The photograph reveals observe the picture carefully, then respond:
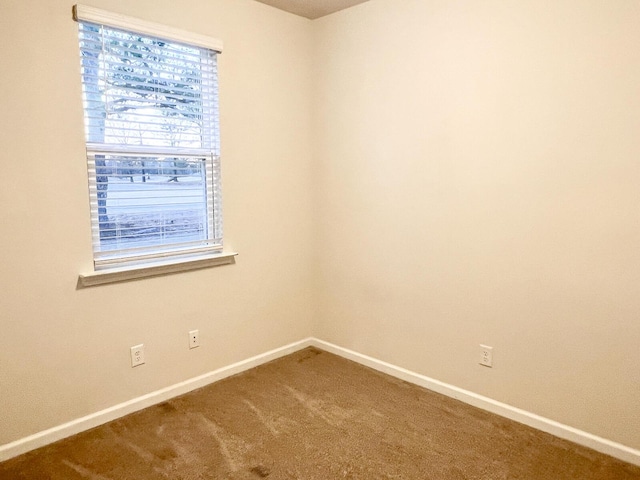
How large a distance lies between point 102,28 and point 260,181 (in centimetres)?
124

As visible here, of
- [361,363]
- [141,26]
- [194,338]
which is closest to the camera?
[141,26]

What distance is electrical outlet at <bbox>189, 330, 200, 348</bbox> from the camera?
2783mm

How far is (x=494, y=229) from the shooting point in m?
2.44

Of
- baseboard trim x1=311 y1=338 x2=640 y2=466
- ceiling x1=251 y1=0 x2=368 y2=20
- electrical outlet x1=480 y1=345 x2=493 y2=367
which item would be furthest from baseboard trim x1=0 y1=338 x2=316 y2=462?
ceiling x1=251 y1=0 x2=368 y2=20

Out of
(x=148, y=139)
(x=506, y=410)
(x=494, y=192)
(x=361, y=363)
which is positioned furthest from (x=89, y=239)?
(x=506, y=410)

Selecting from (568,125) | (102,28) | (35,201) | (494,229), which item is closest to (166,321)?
(35,201)

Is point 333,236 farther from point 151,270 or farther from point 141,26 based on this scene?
point 141,26

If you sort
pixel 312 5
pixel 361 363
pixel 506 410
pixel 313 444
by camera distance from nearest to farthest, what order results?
pixel 313 444 → pixel 506 410 → pixel 312 5 → pixel 361 363

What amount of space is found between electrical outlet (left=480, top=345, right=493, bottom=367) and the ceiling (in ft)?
7.46

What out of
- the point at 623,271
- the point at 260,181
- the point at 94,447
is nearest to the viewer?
the point at 623,271

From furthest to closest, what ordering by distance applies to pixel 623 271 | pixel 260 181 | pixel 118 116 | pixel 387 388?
pixel 260 181 → pixel 387 388 → pixel 118 116 → pixel 623 271

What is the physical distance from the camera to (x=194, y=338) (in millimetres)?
2799

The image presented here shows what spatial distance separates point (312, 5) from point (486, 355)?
2451 mm

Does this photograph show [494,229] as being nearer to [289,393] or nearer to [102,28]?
[289,393]
